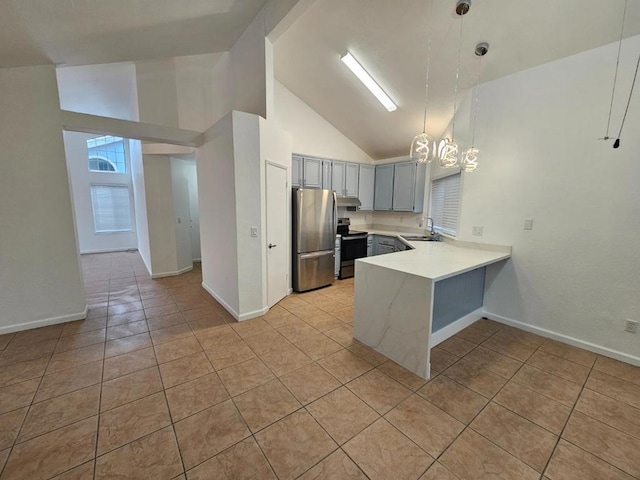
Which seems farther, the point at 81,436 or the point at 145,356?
the point at 145,356

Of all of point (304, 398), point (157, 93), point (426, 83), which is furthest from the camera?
point (157, 93)

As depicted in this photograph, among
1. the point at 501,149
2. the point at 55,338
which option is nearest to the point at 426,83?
the point at 501,149

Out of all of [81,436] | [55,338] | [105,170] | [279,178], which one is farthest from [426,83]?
[105,170]

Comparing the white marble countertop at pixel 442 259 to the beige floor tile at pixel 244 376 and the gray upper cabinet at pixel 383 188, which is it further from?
the gray upper cabinet at pixel 383 188

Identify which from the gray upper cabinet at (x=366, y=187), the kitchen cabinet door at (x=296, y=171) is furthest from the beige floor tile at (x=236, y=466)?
the gray upper cabinet at (x=366, y=187)

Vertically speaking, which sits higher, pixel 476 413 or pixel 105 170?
pixel 105 170

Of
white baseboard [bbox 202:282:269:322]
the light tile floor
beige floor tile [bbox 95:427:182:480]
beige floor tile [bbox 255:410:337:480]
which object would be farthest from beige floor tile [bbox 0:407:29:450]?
white baseboard [bbox 202:282:269:322]

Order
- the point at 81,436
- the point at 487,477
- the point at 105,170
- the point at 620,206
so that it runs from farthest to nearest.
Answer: the point at 105,170 → the point at 620,206 → the point at 81,436 → the point at 487,477

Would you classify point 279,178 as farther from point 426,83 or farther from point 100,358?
point 100,358

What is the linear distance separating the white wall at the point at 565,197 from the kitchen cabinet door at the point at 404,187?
1912 millimetres

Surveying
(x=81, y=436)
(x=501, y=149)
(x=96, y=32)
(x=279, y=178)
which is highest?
(x=96, y=32)

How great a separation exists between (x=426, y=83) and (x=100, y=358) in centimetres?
491

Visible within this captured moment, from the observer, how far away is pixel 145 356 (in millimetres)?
2541

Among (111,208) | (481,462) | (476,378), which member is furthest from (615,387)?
(111,208)
